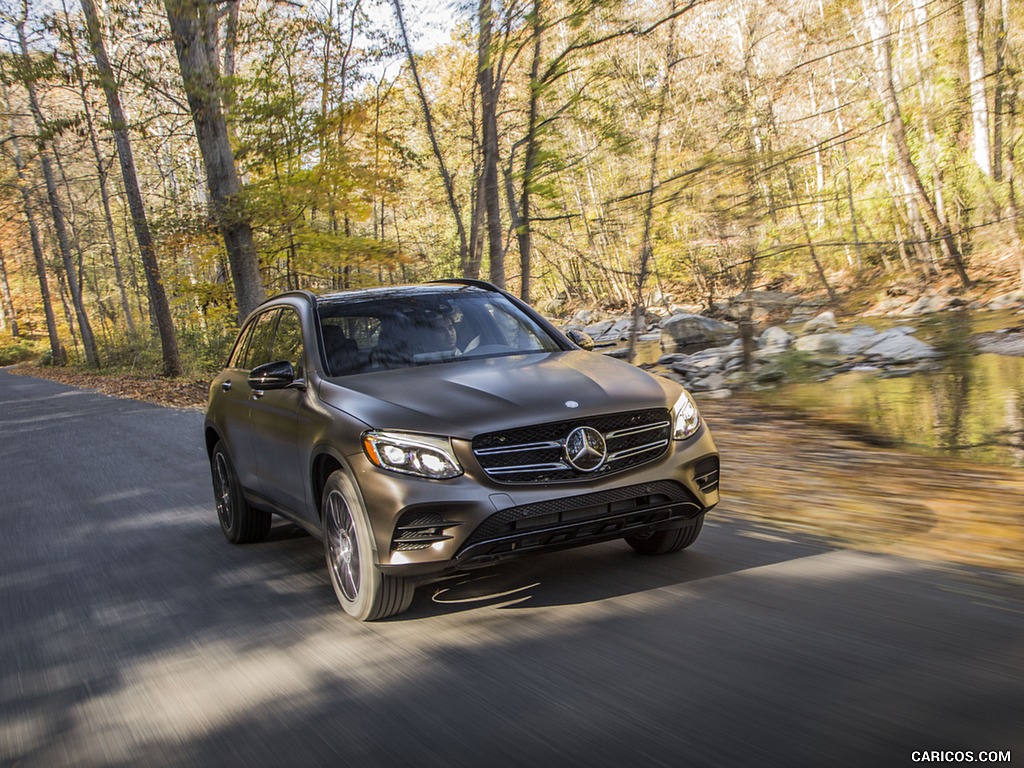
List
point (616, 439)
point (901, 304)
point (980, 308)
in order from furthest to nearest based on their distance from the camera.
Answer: point (901, 304)
point (980, 308)
point (616, 439)

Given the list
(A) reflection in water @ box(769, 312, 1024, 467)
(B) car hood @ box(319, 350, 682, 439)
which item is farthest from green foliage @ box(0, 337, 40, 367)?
(B) car hood @ box(319, 350, 682, 439)

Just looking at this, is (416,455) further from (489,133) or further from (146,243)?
(146,243)

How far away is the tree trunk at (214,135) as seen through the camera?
16953mm

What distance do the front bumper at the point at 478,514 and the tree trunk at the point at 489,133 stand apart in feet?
32.8

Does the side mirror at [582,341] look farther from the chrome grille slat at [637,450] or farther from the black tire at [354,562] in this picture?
the black tire at [354,562]

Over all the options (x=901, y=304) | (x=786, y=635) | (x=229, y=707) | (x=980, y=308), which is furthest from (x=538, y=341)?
(x=901, y=304)

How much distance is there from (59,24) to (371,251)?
697 centimetres

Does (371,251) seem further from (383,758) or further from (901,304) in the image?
(383,758)

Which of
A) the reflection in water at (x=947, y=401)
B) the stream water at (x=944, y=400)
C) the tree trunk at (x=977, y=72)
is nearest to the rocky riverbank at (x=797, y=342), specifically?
the stream water at (x=944, y=400)

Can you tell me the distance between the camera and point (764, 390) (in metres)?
13.6

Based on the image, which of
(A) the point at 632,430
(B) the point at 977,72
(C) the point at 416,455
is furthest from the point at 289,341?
(B) the point at 977,72

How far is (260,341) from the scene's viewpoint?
6648 mm

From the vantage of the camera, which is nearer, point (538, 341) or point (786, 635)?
point (786, 635)

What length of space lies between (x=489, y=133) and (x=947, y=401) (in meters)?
7.81
